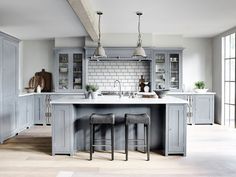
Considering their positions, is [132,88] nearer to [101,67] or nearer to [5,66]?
[101,67]

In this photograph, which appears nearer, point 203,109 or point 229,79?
point 229,79

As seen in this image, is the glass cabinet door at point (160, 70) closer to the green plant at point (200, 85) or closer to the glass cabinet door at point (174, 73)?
the glass cabinet door at point (174, 73)

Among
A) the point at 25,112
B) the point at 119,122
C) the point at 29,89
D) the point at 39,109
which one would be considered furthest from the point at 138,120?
the point at 29,89

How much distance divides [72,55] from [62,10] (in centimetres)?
280

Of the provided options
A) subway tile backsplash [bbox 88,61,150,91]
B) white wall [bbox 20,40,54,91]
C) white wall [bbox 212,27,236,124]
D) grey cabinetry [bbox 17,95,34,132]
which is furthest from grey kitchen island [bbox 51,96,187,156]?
white wall [bbox 20,40,54,91]

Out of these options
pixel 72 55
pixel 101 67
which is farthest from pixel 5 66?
pixel 101 67

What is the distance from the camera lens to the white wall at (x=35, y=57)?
8109 mm

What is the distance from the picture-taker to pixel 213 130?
6812mm

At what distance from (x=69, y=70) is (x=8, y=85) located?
222 centimetres

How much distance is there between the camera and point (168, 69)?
770 cm

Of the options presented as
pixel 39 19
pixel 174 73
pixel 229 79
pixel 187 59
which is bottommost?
pixel 229 79

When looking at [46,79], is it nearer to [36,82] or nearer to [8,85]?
[36,82]

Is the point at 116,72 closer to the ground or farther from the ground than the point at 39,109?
farther from the ground

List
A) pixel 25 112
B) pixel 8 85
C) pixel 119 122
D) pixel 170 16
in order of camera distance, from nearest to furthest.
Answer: pixel 119 122 < pixel 170 16 < pixel 8 85 < pixel 25 112
